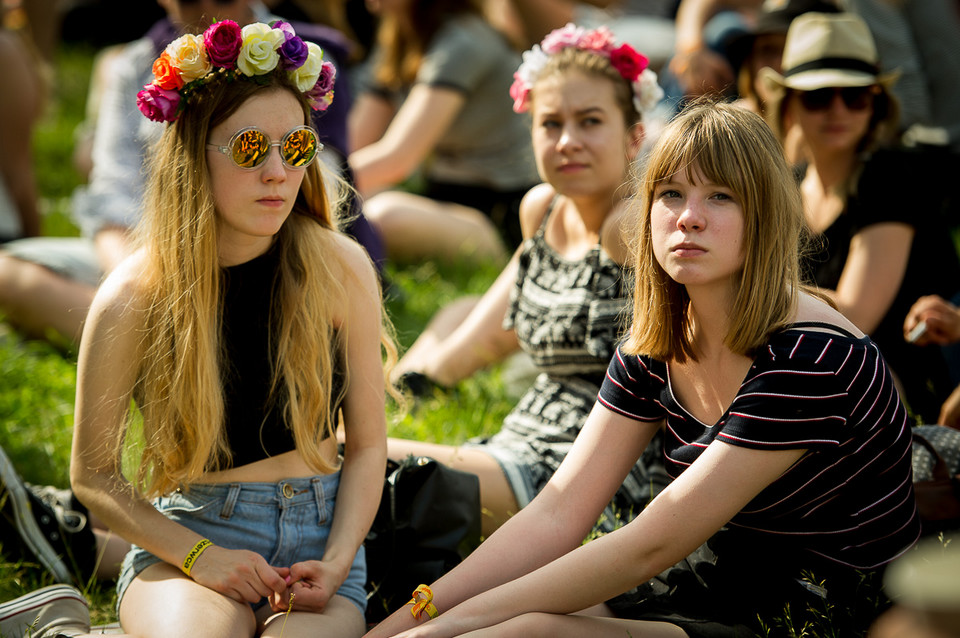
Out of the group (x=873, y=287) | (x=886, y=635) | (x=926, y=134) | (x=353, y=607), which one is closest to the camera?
(x=886, y=635)

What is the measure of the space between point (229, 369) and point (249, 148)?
56cm

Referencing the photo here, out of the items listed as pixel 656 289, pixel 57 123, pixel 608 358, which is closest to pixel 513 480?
pixel 608 358

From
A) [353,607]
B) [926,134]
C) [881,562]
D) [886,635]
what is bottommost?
[353,607]

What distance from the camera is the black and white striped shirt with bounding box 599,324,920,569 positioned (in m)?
2.15

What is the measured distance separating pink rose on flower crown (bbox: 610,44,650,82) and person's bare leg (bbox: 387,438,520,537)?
1.33 metres

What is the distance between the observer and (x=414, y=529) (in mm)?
2893

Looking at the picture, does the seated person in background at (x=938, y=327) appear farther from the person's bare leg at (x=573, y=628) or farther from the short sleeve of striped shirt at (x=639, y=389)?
the person's bare leg at (x=573, y=628)

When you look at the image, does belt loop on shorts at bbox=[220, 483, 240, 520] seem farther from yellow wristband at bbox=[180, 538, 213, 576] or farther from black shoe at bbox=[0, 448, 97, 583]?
black shoe at bbox=[0, 448, 97, 583]

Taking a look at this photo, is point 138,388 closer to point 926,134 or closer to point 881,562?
point 881,562

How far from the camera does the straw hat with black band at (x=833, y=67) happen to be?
12.1 ft

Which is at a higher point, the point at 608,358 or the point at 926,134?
the point at 926,134

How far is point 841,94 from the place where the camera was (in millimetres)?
3648

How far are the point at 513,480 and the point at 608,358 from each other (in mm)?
483

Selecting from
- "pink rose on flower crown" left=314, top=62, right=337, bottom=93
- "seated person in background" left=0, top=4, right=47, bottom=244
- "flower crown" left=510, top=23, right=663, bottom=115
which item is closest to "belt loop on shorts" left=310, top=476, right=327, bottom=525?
"pink rose on flower crown" left=314, top=62, right=337, bottom=93
